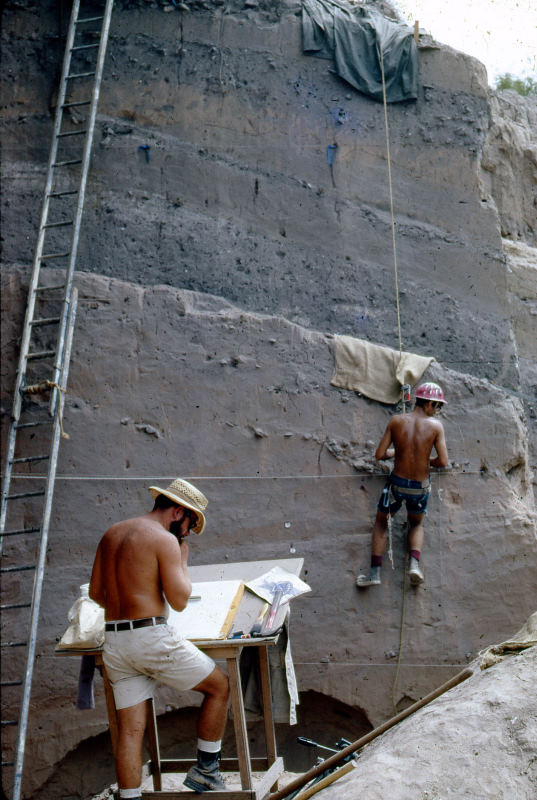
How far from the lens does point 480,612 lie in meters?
6.88

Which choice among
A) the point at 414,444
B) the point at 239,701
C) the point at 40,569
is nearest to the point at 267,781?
the point at 239,701

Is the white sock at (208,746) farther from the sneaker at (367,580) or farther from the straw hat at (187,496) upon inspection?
the sneaker at (367,580)

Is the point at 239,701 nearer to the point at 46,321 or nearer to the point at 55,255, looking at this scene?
the point at 46,321

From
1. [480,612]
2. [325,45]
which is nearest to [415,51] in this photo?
[325,45]

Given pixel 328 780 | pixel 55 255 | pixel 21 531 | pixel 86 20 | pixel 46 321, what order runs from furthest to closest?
pixel 86 20 → pixel 55 255 → pixel 46 321 → pixel 21 531 → pixel 328 780

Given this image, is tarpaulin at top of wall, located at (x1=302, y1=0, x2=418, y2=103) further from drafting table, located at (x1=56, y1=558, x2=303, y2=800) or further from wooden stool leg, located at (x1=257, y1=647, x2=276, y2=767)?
wooden stool leg, located at (x1=257, y1=647, x2=276, y2=767)

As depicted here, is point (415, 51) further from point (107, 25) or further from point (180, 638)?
point (180, 638)

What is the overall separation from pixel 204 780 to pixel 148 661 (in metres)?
0.68

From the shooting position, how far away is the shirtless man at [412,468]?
6.71 metres

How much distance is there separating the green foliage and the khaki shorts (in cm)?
1301

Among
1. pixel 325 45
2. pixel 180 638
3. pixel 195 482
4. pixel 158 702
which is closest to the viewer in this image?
pixel 180 638

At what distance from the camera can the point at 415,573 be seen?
6.68m

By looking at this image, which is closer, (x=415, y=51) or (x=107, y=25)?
(x=107, y=25)

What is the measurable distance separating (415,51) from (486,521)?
4573 millimetres
